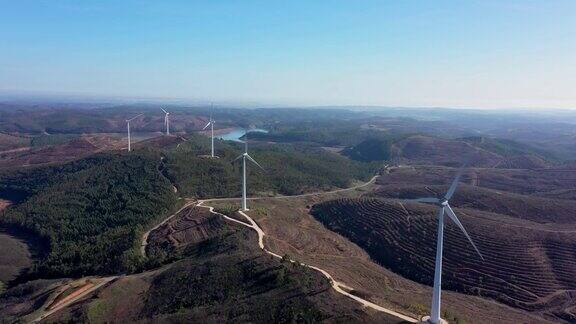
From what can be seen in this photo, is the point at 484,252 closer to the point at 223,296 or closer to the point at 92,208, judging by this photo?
the point at 223,296

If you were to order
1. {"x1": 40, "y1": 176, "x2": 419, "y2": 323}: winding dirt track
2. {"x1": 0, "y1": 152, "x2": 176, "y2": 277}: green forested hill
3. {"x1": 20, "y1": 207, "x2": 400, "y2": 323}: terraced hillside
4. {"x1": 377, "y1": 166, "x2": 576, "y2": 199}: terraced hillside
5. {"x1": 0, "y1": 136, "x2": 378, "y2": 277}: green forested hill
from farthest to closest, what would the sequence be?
{"x1": 377, "y1": 166, "x2": 576, "y2": 199}: terraced hillside, {"x1": 0, "y1": 136, "x2": 378, "y2": 277}: green forested hill, {"x1": 0, "y1": 152, "x2": 176, "y2": 277}: green forested hill, {"x1": 40, "y1": 176, "x2": 419, "y2": 323}: winding dirt track, {"x1": 20, "y1": 207, "x2": 400, "y2": 323}: terraced hillside

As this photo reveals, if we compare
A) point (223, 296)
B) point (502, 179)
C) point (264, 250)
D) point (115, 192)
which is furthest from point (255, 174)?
point (502, 179)

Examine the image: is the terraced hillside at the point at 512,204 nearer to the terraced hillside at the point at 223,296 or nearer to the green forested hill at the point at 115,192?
the green forested hill at the point at 115,192

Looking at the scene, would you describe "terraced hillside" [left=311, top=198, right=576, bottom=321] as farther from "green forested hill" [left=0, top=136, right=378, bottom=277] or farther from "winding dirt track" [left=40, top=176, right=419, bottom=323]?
"green forested hill" [left=0, top=136, right=378, bottom=277]

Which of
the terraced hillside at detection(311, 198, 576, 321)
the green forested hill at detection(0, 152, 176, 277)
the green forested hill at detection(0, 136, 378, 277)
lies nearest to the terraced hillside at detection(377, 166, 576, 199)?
the green forested hill at detection(0, 136, 378, 277)

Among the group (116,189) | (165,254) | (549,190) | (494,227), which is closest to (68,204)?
(116,189)

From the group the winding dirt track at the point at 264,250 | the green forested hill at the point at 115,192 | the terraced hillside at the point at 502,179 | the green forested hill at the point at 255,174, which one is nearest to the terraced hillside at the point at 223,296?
the winding dirt track at the point at 264,250
